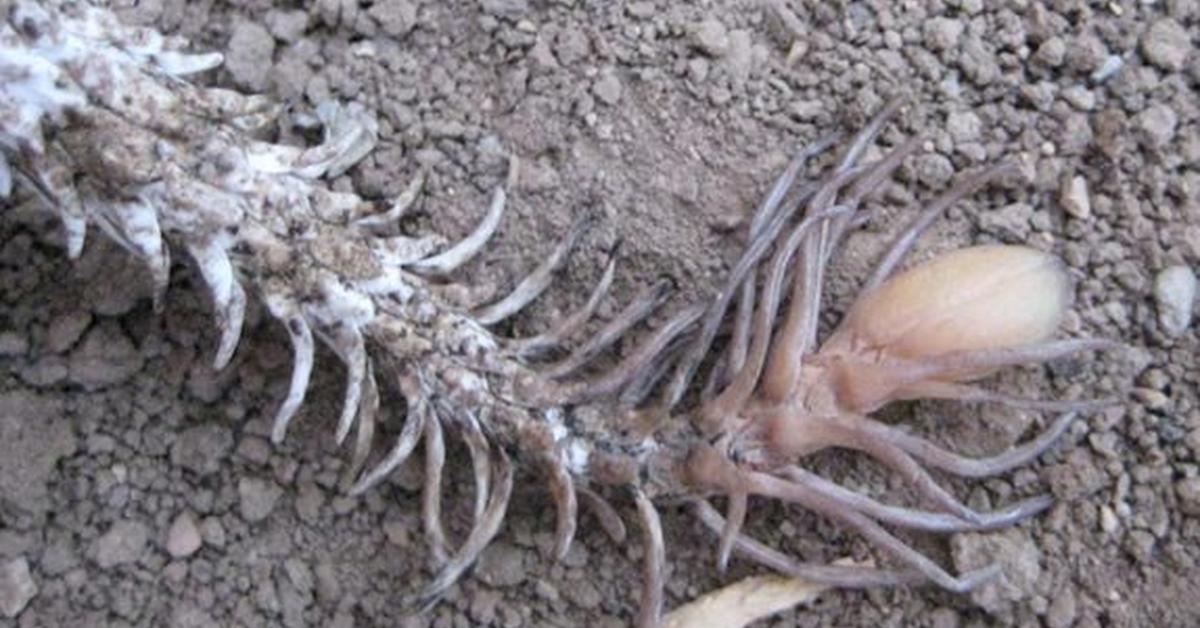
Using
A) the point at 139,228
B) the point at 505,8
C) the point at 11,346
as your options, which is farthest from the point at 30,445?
the point at 505,8

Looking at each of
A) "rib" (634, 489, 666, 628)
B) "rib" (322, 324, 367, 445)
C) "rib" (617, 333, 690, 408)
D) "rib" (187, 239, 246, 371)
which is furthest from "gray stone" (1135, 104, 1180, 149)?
"rib" (187, 239, 246, 371)

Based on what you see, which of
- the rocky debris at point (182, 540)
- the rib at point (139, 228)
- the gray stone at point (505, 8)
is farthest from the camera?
the gray stone at point (505, 8)

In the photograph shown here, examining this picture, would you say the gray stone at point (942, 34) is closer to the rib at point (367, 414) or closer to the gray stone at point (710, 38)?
the gray stone at point (710, 38)

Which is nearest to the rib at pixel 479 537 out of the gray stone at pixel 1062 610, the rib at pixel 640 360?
the rib at pixel 640 360

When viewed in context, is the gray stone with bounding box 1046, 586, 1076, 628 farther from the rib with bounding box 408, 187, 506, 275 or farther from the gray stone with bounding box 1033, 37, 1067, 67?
the rib with bounding box 408, 187, 506, 275

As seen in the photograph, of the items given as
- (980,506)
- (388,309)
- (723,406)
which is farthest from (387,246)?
(980,506)

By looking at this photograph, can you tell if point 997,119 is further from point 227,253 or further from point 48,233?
point 48,233
